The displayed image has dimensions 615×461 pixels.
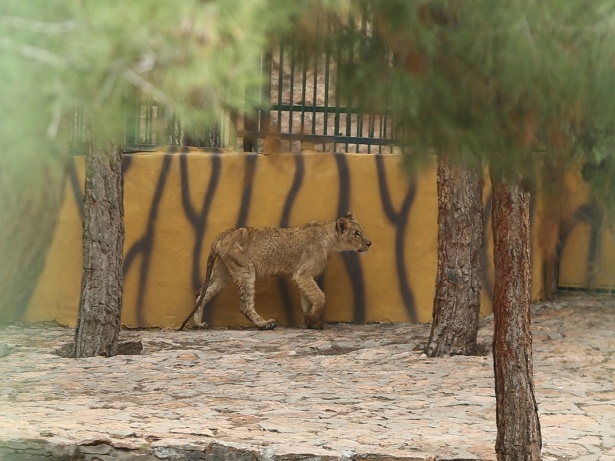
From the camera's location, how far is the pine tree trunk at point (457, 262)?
865 centimetres

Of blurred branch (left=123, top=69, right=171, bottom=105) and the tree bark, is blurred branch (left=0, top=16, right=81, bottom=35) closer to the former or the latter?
blurred branch (left=123, top=69, right=171, bottom=105)

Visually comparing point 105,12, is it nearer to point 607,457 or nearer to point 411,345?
point 607,457

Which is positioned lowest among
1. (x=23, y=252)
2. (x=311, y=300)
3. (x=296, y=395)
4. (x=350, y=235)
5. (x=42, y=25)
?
(x=296, y=395)

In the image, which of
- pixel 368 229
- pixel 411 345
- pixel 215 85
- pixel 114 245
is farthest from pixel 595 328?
pixel 215 85

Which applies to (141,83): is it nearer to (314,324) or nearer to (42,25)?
(42,25)

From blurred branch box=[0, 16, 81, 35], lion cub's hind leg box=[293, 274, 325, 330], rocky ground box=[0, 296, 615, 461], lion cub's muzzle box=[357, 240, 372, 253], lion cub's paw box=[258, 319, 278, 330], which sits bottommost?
rocky ground box=[0, 296, 615, 461]

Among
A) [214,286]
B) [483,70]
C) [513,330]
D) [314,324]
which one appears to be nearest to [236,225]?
[214,286]

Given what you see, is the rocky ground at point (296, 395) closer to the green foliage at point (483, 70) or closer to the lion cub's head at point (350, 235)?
the lion cub's head at point (350, 235)

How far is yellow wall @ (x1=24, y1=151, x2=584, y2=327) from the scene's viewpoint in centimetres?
1079

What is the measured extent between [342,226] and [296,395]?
307cm

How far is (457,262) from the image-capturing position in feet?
28.4

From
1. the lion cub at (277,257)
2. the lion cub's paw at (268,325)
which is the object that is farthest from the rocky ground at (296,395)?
the lion cub at (277,257)

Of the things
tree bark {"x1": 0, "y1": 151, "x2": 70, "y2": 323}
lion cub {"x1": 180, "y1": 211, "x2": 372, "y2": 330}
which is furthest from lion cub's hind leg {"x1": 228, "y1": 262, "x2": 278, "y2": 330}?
tree bark {"x1": 0, "y1": 151, "x2": 70, "y2": 323}

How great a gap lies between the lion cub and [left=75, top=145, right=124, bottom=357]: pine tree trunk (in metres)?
1.52
